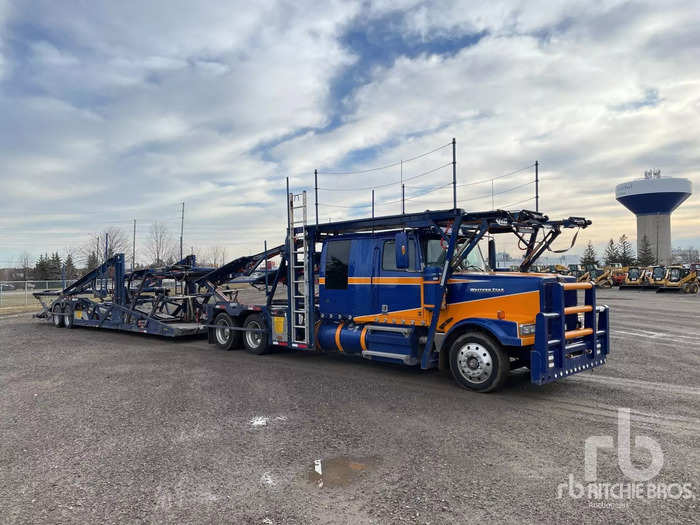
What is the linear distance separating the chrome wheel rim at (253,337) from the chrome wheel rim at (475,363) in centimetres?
522

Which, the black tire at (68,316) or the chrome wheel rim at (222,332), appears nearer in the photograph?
the chrome wheel rim at (222,332)

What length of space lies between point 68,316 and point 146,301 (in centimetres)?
405

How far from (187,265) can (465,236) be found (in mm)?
9139

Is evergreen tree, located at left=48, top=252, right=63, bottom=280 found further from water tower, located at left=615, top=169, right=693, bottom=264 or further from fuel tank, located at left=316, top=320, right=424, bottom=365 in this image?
water tower, located at left=615, top=169, right=693, bottom=264

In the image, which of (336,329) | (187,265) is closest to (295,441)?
(336,329)

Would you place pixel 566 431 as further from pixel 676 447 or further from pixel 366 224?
pixel 366 224

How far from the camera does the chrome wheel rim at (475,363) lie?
711 centimetres

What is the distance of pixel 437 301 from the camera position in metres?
7.68

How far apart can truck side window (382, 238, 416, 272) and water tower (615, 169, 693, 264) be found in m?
106

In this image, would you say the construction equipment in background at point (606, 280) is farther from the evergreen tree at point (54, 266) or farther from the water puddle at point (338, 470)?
the evergreen tree at point (54, 266)

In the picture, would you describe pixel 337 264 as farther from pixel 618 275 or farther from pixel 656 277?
pixel 618 275

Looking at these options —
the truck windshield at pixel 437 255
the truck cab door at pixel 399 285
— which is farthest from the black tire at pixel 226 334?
the truck windshield at pixel 437 255

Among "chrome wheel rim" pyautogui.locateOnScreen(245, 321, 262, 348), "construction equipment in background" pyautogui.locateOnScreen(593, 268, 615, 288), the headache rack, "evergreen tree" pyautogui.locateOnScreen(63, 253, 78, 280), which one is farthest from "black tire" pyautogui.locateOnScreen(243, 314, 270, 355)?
"evergreen tree" pyautogui.locateOnScreen(63, 253, 78, 280)

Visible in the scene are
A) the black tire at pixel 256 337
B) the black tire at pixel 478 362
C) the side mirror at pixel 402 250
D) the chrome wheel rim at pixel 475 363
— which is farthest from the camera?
the black tire at pixel 256 337
